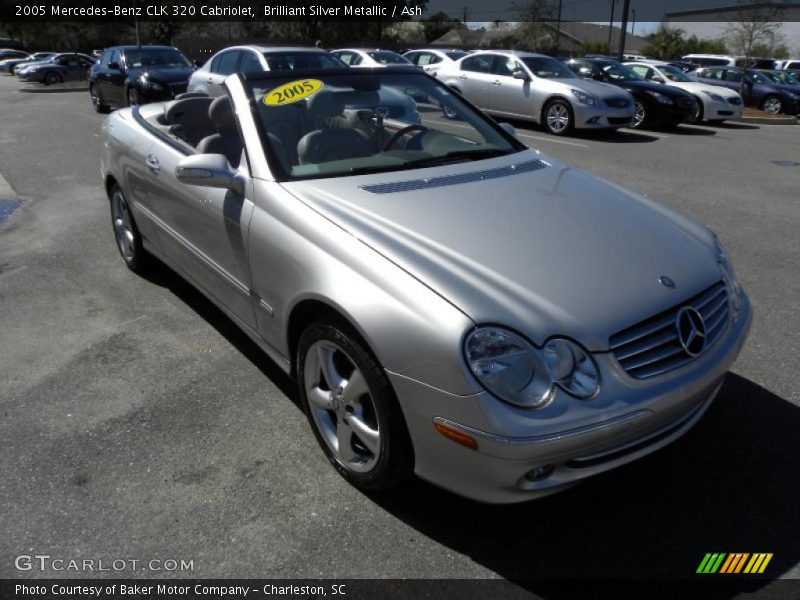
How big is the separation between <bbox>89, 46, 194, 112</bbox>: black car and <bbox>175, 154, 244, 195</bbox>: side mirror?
1173 cm

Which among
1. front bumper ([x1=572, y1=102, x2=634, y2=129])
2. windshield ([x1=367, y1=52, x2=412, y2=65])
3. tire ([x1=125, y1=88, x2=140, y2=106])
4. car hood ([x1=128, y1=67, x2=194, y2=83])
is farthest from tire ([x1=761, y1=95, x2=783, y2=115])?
tire ([x1=125, y1=88, x2=140, y2=106])

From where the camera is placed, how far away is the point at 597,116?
495 inches

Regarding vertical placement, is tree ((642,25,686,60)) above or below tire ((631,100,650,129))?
above

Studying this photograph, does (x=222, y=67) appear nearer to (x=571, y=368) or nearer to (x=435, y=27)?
(x=571, y=368)

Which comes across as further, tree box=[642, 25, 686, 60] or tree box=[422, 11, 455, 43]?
tree box=[422, 11, 455, 43]

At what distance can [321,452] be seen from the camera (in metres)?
3.15

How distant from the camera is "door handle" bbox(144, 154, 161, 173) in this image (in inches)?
167

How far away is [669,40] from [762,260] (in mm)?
55455

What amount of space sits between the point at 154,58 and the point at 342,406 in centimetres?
1514

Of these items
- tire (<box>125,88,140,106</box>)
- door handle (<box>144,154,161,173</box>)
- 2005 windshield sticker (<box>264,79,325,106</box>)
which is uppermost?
2005 windshield sticker (<box>264,79,325,106</box>)

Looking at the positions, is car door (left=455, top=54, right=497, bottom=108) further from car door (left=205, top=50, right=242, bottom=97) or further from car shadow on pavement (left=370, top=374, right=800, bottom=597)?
car shadow on pavement (left=370, top=374, right=800, bottom=597)

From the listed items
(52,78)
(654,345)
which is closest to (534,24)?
(52,78)

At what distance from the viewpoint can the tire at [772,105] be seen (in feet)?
62.3

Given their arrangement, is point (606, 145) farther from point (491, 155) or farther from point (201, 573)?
point (201, 573)
